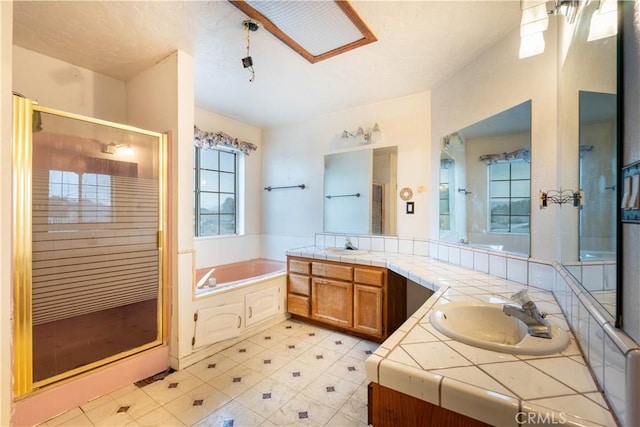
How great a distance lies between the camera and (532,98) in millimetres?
1620

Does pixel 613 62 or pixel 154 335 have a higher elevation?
pixel 613 62

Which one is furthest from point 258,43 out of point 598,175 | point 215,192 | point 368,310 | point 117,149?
point 368,310

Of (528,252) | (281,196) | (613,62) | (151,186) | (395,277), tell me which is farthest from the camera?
(281,196)


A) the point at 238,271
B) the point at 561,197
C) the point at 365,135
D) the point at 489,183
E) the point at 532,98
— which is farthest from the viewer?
the point at 238,271

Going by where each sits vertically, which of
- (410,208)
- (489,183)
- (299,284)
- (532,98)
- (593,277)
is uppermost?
(532,98)

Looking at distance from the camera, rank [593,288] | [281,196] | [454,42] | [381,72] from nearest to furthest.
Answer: [593,288]
[454,42]
[381,72]
[281,196]

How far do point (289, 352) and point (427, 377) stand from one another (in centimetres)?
188

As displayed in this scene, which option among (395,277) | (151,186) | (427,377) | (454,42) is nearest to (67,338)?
(151,186)

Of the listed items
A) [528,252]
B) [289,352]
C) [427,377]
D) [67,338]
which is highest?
[528,252]

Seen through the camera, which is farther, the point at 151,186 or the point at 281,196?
the point at 281,196

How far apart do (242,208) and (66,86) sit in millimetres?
2077

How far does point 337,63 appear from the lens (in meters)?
2.16

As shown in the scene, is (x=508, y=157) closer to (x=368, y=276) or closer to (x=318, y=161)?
(x=368, y=276)

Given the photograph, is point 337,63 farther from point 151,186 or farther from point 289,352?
point 289,352
